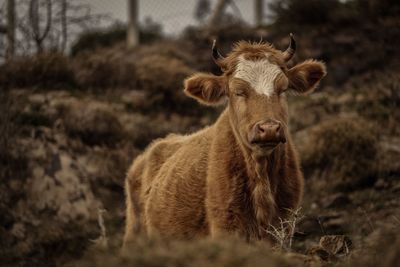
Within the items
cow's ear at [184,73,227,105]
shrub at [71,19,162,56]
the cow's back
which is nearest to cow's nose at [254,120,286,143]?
the cow's back

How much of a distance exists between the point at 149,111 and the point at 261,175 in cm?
714

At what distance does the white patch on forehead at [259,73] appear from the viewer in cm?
607

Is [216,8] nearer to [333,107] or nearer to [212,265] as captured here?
[333,107]

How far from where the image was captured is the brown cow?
19.7ft

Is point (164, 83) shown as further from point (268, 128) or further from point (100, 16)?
point (268, 128)

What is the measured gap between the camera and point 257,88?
6.08m

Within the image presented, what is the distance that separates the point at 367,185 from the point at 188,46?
23.1 ft

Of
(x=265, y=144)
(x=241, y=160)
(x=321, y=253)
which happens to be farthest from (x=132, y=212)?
(x=321, y=253)

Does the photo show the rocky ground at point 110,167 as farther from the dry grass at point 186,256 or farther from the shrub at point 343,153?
the dry grass at point 186,256

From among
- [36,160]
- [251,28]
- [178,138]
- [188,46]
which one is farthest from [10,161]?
[251,28]

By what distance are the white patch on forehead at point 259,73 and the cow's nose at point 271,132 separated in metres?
0.49

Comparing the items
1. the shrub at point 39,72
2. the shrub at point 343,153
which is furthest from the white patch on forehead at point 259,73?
the shrub at point 39,72

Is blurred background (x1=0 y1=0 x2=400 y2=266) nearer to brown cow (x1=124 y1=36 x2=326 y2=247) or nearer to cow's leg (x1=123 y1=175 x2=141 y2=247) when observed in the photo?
cow's leg (x1=123 y1=175 x2=141 y2=247)

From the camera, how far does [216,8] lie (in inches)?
650
